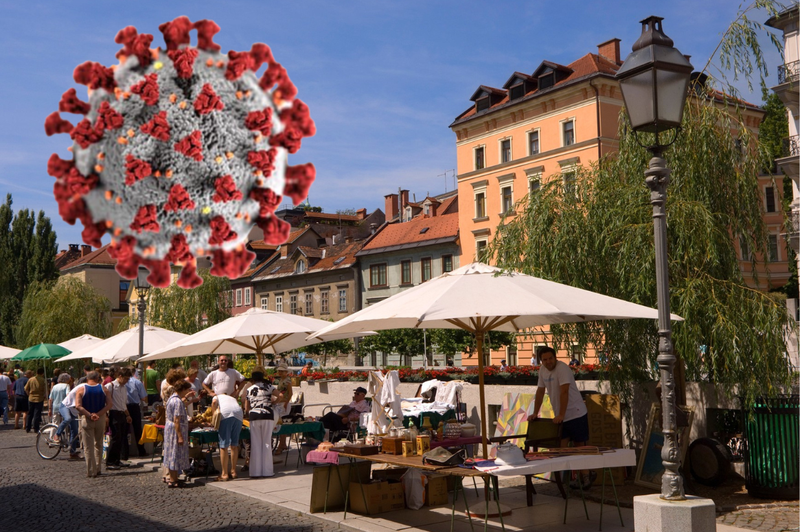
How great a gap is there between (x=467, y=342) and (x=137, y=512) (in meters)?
32.8

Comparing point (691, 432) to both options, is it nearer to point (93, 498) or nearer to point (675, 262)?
point (675, 262)

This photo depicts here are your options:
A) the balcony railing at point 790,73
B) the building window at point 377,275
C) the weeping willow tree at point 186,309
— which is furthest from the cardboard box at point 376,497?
the building window at point 377,275

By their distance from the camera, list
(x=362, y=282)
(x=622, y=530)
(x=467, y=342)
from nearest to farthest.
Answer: (x=622, y=530), (x=467, y=342), (x=362, y=282)

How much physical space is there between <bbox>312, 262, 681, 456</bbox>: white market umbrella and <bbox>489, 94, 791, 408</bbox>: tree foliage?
58.0 inches

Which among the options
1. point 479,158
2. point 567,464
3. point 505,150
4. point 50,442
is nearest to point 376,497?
point 567,464

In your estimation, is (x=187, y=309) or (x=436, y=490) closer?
(x=436, y=490)

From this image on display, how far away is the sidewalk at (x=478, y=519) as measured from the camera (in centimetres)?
882

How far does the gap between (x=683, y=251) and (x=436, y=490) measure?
462cm

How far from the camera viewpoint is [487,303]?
28.0 feet

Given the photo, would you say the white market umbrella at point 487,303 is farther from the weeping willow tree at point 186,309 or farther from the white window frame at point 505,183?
the white window frame at point 505,183

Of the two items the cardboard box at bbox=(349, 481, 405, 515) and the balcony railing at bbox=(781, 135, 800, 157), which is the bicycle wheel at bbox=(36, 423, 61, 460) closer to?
the cardboard box at bbox=(349, 481, 405, 515)

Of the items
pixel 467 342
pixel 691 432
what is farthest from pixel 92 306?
pixel 691 432

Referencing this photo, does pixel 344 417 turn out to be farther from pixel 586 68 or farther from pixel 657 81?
pixel 586 68

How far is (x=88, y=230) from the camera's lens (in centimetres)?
212
